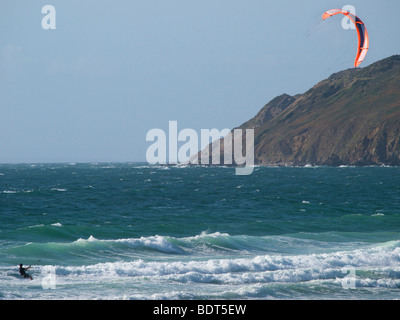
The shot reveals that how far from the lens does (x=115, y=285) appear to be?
60.4 feet

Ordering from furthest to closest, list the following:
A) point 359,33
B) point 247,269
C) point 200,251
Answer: point 359,33 → point 200,251 → point 247,269

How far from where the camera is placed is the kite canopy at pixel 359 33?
128 ft

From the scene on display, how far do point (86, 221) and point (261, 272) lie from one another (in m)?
17.4

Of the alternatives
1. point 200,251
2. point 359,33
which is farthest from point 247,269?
point 359,33

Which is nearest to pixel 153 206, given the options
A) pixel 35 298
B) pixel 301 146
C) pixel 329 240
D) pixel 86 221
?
pixel 86 221

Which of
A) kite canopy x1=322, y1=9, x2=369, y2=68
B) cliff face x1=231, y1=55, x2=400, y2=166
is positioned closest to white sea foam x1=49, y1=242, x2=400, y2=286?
kite canopy x1=322, y1=9, x2=369, y2=68

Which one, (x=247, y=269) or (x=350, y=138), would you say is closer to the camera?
(x=247, y=269)

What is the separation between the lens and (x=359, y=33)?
4197 cm

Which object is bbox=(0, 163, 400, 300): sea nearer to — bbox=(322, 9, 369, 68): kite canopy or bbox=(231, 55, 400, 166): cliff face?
bbox=(322, 9, 369, 68): kite canopy

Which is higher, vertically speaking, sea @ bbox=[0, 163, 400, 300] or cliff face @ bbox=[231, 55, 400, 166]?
cliff face @ bbox=[231, 55, 400, 166]

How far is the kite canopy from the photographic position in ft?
128

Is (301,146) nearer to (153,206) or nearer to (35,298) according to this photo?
(153,206)

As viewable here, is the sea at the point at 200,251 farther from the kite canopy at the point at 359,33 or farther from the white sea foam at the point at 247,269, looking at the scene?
the kite canopy at the point at 359,33

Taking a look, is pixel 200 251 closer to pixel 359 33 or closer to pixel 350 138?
pixel 359 33
